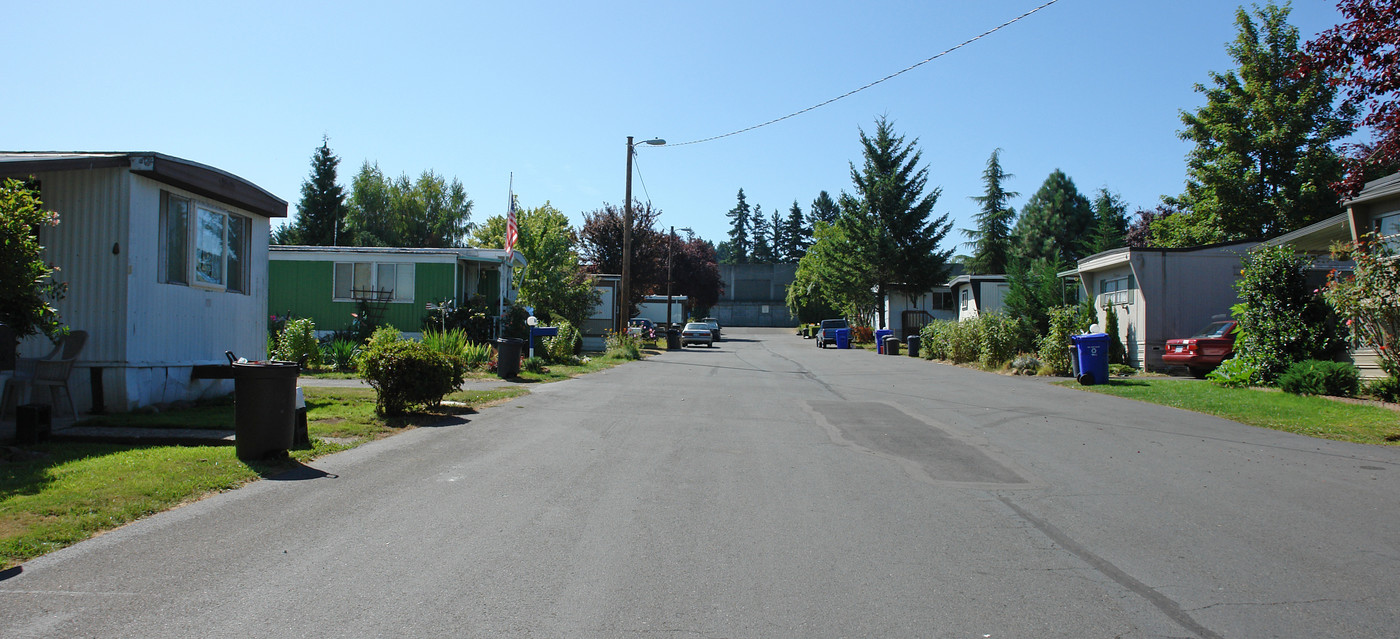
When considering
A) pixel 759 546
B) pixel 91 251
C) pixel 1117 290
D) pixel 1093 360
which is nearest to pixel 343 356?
pixel 91 251

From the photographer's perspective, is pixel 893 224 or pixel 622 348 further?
pixel 893 224

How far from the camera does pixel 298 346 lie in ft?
Result: 62.2

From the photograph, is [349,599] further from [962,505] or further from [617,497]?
[962,505]

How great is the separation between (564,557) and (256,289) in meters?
11.1

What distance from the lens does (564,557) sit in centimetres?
510

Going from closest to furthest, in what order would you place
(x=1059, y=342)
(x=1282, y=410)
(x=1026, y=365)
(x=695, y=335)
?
1. (x=1282, y=410)
2. (x=1059, y=342)
3. (x=1026, y=365)
4. (x=695, y=335)

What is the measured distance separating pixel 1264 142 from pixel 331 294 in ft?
119

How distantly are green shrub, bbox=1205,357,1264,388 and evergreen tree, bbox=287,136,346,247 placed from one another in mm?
58276

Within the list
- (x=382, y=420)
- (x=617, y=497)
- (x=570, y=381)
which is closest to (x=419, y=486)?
(x=617, y=497)

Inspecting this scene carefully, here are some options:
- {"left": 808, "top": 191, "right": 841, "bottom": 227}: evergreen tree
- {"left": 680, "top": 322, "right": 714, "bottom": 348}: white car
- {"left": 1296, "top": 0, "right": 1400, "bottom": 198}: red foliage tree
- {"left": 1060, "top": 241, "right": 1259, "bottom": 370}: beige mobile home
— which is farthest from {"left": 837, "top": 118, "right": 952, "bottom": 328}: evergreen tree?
{"left": 808, "top": 191, "right": 841, "bottom": 227}: evergreen tree

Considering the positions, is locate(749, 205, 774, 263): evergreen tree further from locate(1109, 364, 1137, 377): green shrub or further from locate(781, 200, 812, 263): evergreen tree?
locate(1109, 364, 1137, 377): green shrub

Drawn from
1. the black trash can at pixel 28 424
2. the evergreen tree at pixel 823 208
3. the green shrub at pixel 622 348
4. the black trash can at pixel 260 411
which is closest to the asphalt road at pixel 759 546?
the black trash can at pixel 260 411

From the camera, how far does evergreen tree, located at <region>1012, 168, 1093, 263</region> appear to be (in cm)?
6181

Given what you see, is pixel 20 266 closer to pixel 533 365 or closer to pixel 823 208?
pixel 533 365
